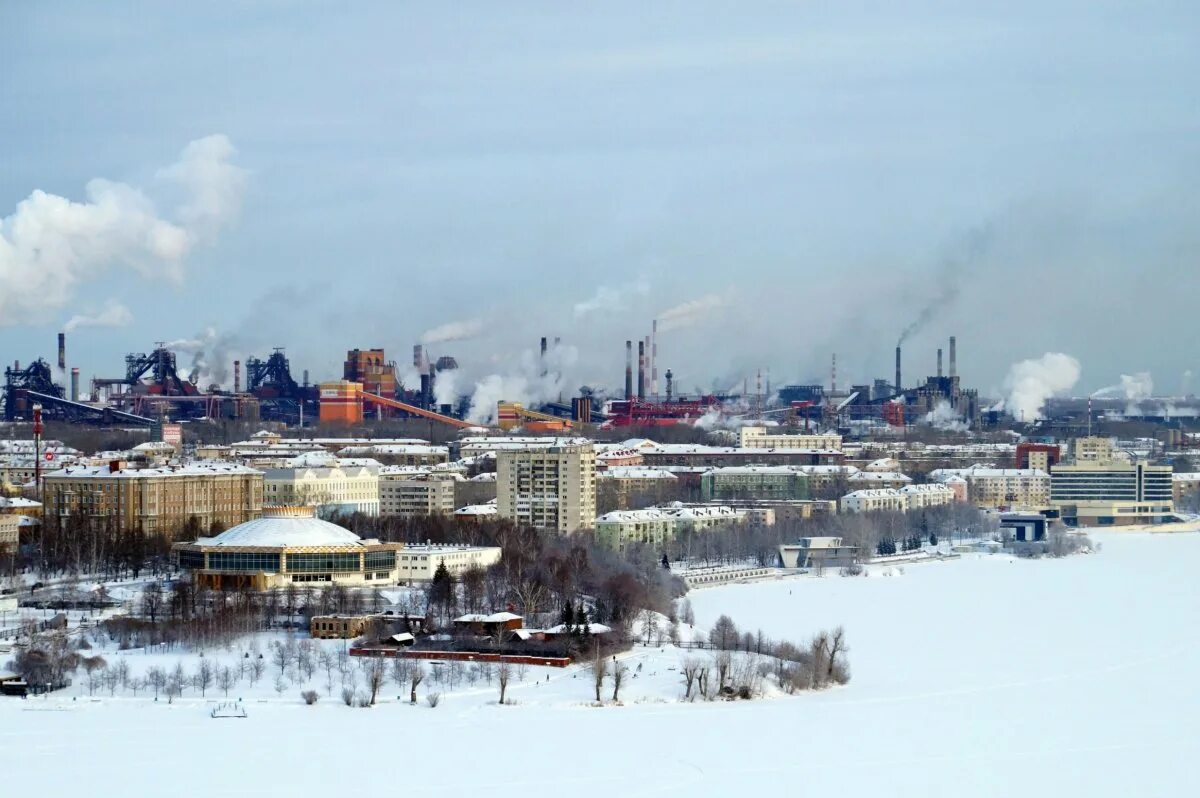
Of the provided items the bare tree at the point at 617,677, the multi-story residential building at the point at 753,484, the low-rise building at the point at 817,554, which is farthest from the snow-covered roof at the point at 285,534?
the multi-story residential building at the point at 753,484

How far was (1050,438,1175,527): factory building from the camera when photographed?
53.8m

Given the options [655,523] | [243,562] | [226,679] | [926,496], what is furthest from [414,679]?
[926,496]

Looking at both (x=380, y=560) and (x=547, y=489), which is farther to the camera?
(x=547, y=489)

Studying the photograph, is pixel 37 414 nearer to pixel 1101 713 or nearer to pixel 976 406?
pixel 1101 713

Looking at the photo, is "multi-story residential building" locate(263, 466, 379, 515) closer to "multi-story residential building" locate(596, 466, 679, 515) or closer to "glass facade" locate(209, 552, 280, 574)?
"multi-story residential building" locate(596, 466, 679, 515)

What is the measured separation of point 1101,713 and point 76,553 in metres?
16.2

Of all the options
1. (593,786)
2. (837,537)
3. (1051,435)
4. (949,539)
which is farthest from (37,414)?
(1051,435)

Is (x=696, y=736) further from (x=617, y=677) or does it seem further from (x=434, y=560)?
(x=434, y=560)

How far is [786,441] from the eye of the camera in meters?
68.3

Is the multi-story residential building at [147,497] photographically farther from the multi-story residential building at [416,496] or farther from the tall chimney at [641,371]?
the tall chimney at [641,371]

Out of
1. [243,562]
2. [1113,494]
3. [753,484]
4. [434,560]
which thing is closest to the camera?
[243,562]

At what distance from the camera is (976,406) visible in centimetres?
8462

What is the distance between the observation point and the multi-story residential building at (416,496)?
150ft

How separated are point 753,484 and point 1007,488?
7.00 meters
